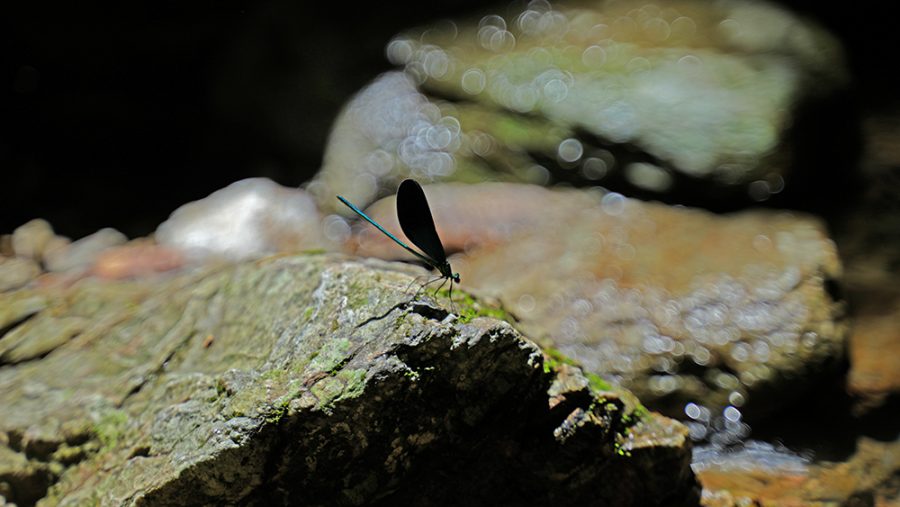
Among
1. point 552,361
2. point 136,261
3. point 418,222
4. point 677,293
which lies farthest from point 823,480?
point 136,261

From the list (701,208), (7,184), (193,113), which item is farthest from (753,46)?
(7,184)

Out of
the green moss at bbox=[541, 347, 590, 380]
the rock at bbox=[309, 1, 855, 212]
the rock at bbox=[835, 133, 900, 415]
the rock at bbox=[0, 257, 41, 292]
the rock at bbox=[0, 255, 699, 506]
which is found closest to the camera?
the rock at bbox=[0, 255, 699, 506]

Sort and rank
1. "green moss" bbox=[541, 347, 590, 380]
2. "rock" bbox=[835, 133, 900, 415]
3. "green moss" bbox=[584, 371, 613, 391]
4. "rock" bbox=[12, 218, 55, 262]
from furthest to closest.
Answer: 1. "rock" bbox=[12, 218, 55, 262]
2. "rock" bbox=[835, 133, 900, 415]
3. "green moss" bbox=[584, 371, 613, 391]
4. "green moss" bbox=[541, 347, 590, 380]

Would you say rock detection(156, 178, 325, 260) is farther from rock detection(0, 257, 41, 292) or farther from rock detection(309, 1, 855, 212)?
rock detection(0, 257, 41, 292)

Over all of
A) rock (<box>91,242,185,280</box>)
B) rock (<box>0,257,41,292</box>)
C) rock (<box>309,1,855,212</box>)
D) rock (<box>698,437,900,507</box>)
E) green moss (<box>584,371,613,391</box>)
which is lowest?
rock (<box>0,257,41,292</box>)

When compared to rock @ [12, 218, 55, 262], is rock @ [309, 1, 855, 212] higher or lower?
higher

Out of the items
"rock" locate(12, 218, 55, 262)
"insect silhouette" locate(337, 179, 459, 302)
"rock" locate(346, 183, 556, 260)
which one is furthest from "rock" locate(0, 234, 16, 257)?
"insect silhouette" locate(337, 179, 459, 302)

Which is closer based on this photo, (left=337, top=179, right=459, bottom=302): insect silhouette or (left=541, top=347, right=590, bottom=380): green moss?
(left=337, top=179, right=459, bottom=302): insect silhouette

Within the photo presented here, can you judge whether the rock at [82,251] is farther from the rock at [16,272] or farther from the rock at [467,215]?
the rock at [467,215]
